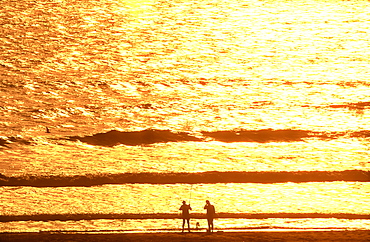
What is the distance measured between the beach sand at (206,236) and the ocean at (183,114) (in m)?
1.31

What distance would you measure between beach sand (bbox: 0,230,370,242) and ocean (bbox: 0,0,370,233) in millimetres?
1311

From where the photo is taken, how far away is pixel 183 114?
1359 inches

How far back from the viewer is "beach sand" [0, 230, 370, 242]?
1989 centimetres

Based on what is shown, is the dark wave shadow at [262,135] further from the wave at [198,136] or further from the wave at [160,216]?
the wave at [160,216]

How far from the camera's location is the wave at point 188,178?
2672cm

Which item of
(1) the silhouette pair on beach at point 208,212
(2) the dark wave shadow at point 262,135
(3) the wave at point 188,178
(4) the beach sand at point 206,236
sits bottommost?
(4) the beach sand at point 206,236

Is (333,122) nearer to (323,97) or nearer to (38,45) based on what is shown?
(323,97)

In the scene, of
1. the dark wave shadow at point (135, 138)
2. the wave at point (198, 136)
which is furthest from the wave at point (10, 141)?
the dark wave shadow at point (135, 138)

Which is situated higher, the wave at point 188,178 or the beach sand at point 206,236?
the wave at point 188,178

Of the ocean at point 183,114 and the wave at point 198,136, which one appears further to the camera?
the wave at point 198,136

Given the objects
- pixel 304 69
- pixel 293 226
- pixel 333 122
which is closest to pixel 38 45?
pixel 304 69

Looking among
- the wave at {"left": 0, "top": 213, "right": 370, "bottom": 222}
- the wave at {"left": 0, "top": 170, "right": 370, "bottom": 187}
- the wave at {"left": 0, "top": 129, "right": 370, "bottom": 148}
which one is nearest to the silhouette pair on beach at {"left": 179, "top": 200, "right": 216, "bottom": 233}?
the wave at {"left": 0, "top": 213, "right": 370, "bottom": 222}

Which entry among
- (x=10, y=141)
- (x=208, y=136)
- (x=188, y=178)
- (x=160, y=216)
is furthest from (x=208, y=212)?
(x=10, y=141)

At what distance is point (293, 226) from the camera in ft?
74.3
